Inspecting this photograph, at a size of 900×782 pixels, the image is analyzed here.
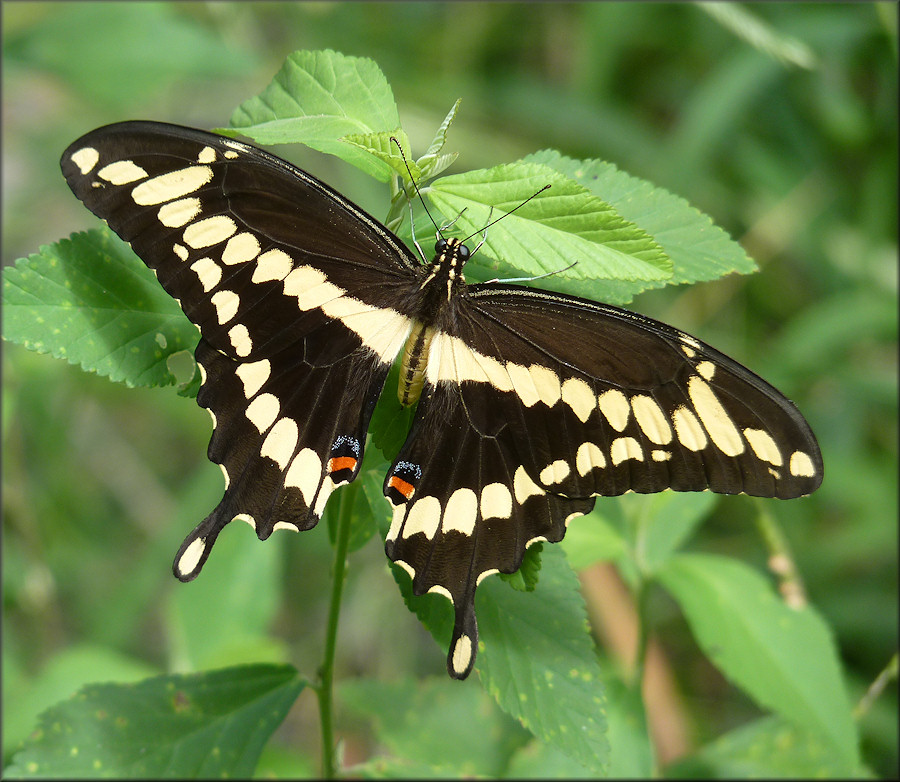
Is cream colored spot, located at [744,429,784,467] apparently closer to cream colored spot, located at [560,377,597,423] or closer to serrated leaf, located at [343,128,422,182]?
cream colored spot, located at [560,377,597,423]

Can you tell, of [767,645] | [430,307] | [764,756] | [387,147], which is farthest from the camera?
[764,756]

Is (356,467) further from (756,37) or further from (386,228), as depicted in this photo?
(756,37)

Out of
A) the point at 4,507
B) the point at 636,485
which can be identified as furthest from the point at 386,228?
the point at 4,507

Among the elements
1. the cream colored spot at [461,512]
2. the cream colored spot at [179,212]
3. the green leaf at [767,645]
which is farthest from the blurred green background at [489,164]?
the cream colored spot at [179,212]

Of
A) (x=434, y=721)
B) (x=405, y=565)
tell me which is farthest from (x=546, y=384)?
(x=434, y=721)

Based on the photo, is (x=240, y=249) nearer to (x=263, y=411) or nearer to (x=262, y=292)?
(x=262, y=292)

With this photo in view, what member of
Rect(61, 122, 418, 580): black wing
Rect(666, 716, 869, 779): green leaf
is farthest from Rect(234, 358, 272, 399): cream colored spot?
Rect(666, 716, 869, 779): green leaf
